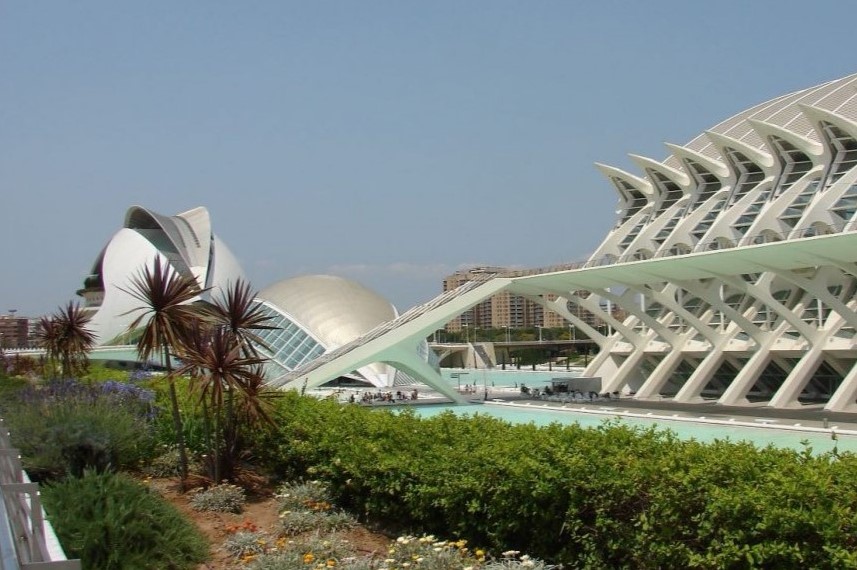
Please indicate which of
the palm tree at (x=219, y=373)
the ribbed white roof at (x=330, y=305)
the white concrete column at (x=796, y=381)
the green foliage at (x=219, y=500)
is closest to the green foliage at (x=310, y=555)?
the green foliage at (x=219, y=500)

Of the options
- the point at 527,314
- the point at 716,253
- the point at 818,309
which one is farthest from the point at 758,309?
the point at 527,314

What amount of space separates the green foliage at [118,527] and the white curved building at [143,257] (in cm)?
4769

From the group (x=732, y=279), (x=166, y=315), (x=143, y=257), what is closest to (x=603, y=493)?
(x=166, y=315)

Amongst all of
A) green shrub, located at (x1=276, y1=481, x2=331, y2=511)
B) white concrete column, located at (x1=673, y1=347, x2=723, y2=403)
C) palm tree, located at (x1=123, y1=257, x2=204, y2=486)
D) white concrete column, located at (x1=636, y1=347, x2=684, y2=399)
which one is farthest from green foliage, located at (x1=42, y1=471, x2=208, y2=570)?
white concrete column, located at (x1=636, y1=347, x2=684, y2=399)

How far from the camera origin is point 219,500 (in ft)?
37.8

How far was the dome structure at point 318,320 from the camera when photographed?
145 feet

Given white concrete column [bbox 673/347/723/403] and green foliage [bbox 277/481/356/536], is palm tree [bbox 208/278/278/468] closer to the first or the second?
green foliage [bbox 277/481/356/536]

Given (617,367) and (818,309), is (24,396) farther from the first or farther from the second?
(617,367)

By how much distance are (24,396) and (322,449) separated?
615cm

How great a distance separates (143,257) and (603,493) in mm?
52939

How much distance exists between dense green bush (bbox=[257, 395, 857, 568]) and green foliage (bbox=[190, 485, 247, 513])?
1.36 metres

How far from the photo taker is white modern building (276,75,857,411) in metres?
28.9

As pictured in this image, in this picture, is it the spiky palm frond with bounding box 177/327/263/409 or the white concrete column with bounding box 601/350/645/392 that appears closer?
the spiky palm frond with bounding box 177/327/263/409

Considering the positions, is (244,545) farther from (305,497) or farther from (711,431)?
(711,431)
